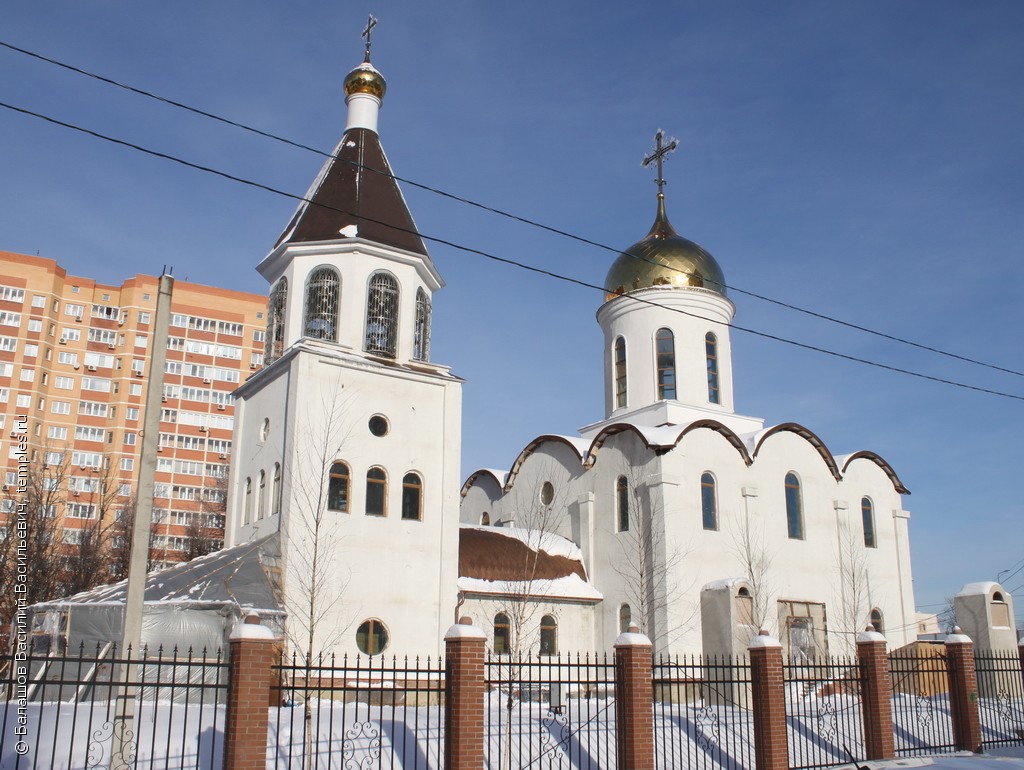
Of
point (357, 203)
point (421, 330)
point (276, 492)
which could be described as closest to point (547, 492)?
point (421, 330)

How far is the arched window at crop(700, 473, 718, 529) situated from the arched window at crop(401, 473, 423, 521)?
6709 millimetres

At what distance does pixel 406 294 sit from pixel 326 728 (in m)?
8.50

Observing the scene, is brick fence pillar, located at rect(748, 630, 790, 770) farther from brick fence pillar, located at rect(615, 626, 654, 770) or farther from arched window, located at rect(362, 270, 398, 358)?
arched window, located at rect(362, 270, 398, 358)

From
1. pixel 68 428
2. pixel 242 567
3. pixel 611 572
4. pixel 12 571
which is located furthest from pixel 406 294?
pixel 68 428

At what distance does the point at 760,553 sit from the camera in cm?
2108

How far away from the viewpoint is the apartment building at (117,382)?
43938 millimetres

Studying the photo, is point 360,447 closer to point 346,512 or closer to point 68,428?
point 346,512

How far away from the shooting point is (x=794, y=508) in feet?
73.1

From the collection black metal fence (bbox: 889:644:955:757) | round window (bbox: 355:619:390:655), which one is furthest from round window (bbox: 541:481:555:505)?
black metal fence (bbox: 889:644:955:757)

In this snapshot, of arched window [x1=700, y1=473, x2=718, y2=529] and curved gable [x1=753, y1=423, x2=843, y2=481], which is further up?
curved gable [x1=753, y1=423, x2=843, y2=481]

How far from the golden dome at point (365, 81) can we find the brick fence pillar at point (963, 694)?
14677 millimetres

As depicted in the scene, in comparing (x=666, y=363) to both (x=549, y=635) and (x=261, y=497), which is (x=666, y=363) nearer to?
(x=549, y=635)

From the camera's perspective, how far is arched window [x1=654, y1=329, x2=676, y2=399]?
77.2ft

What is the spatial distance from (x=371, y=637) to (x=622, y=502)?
24.3ft
